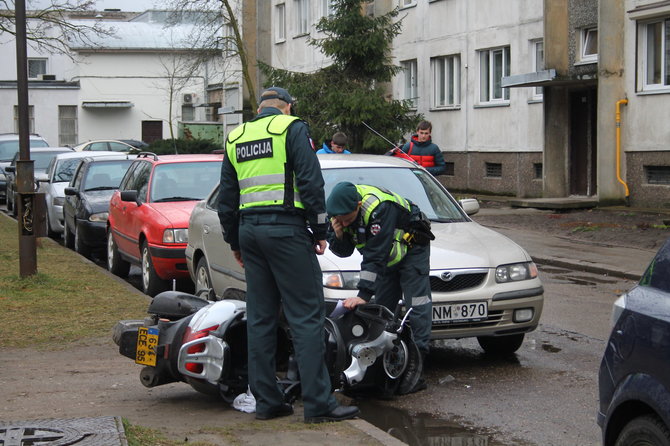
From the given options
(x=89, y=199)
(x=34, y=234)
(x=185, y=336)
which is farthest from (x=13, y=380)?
(x=89, y=199)

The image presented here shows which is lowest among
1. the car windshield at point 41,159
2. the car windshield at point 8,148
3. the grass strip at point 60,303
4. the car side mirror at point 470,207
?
the grass strip at point 60,303

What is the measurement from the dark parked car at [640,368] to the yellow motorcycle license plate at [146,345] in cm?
306

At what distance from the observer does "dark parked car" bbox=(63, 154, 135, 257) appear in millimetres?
16000

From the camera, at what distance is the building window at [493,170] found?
27.6 metres

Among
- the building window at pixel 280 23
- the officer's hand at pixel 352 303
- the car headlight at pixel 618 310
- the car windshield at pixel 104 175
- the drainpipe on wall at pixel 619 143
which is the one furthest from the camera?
the building window at pixel 280 23

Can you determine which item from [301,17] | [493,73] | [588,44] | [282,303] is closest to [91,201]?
[282,303]

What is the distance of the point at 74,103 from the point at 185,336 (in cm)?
5237

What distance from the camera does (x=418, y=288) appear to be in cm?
733

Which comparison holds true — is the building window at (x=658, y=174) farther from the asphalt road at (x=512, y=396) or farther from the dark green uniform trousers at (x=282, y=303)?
the dark green uniform trousers at (x=282, y=303)

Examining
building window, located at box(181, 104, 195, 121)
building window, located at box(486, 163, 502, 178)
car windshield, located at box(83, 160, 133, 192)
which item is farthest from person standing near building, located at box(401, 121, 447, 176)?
building window, located at box(181, 104, 195, 121)

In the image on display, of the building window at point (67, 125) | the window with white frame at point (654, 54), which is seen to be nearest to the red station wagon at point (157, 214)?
the window with white frame at point (654, 54)

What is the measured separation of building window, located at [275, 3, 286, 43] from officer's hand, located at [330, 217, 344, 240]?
36.7 m

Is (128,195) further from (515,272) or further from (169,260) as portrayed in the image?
(515,272)

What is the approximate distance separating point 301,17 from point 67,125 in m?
20.5
